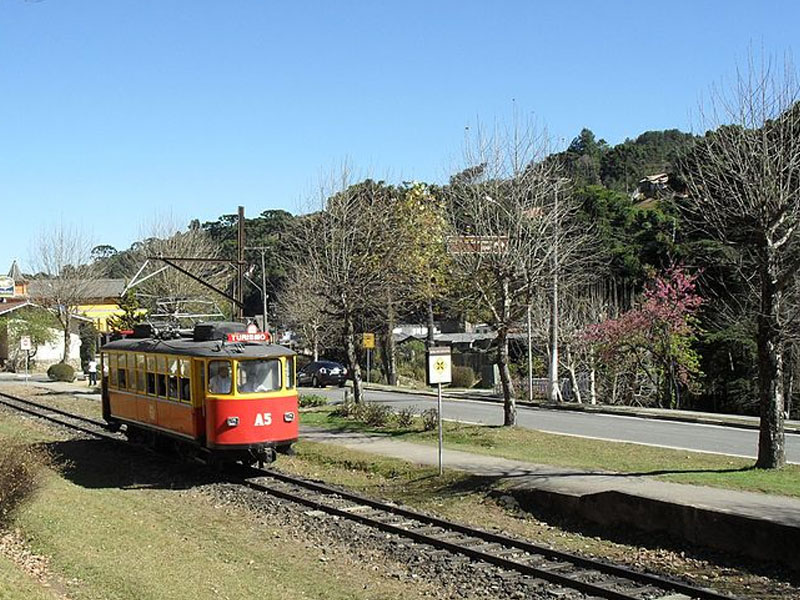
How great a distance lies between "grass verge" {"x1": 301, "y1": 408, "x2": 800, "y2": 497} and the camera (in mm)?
15344

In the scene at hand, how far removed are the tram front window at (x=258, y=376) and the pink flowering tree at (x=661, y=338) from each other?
74.0 feet

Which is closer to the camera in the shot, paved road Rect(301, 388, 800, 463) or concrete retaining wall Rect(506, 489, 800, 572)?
concrete retaining wall Rect(506, 489, 800, 572)

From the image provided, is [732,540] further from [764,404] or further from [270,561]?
[270,561]

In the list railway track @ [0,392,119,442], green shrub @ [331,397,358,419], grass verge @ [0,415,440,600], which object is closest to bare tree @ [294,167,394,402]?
green shrub @ [331,397,358,419]

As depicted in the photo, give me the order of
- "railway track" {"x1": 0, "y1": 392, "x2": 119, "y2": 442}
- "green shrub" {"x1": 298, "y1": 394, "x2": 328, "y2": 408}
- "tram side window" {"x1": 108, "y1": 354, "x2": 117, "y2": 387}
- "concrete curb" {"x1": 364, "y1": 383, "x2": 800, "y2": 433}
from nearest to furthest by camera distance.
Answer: "tram side window" {"x1": 108, "y1": 354, "x2": 117, "y2": 387} → "railway track" {"x1": 0, "y1": 392, "x2": 119, "y2": 442} → "concrete curb" {"x1": 364, "y1": 383, "x2": 800, "y2": 433} → "green shrub" {"x1": 298, "y1": 394, "x2": 328, "y2": 408}

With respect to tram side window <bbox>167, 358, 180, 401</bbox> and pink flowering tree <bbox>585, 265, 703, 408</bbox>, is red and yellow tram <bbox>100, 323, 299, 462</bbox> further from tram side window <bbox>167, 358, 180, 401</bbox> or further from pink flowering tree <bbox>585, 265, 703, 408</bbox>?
pink flowering tree <bbox>585, 265, 703, 408</bbox>

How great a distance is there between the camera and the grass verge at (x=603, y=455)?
604 inches

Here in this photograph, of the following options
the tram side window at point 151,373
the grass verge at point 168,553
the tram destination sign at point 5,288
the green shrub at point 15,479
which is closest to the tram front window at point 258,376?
the grass verge at point 168,553

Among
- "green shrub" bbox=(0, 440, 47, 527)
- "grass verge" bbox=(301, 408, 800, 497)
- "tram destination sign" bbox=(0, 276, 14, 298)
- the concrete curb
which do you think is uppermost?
"tram destination sign" bbox=(0, 276, 14, 298)

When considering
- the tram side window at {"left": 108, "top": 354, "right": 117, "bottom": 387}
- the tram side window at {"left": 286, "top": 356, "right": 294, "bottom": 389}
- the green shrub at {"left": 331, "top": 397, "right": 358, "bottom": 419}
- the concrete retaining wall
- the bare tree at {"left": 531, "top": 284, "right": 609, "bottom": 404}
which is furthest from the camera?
the bare tree at {"left": 531, "top": 284, "right": 609, "bottom": 404}

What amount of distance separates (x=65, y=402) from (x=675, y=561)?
1237 inches

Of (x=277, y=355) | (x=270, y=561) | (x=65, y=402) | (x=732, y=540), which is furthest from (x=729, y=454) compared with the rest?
(x=65, y=402)

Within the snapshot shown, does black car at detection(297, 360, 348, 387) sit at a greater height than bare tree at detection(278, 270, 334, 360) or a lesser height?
lesser

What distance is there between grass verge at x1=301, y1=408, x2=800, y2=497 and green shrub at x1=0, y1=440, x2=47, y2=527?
9.93 m
